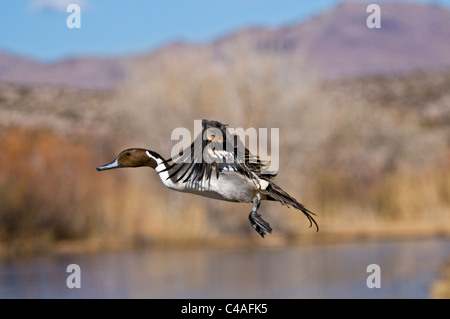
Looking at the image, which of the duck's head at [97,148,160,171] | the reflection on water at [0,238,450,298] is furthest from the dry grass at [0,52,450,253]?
the duck's head at [97,148,160,171]

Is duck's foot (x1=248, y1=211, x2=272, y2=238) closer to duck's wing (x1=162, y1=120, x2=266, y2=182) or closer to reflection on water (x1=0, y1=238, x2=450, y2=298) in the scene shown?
duck's wing (x1=162, y1=120, x2=266, y2=182)

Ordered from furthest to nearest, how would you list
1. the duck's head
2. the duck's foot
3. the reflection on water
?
the reflection on water, the duck's head, the duck's foot

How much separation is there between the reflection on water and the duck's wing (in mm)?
11529

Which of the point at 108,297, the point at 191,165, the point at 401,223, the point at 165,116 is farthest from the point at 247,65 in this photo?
the point at 191,165

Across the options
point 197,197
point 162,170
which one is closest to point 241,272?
point 197,197

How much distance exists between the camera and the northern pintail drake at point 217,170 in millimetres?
4680

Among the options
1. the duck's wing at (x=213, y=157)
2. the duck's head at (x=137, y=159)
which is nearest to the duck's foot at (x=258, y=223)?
the duck's wing at (x=213, y=157)

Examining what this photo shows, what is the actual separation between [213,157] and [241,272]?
15064 mm

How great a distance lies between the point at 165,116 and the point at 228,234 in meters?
3.37

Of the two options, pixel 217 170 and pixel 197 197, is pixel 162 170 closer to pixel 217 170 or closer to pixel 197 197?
pixel 217 170

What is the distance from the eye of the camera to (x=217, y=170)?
187 inches

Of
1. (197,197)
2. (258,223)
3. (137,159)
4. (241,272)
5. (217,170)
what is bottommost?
(258,223)

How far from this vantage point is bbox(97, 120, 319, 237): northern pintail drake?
4680mm
